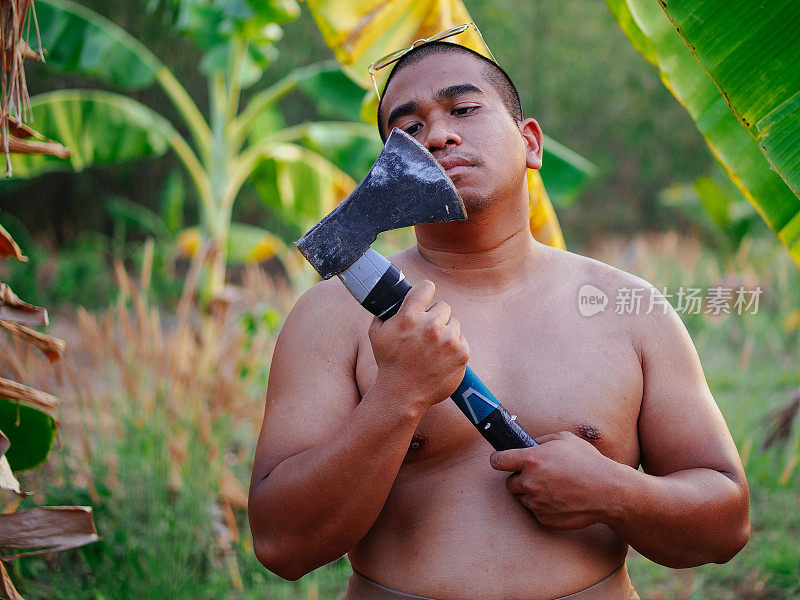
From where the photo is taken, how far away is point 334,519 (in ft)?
4.31

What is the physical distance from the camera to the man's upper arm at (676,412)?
145 centimetres

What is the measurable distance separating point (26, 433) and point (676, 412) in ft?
5.07

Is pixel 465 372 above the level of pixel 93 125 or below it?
above

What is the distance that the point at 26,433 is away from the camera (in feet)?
6.15

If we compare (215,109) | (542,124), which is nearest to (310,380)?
(215,109)

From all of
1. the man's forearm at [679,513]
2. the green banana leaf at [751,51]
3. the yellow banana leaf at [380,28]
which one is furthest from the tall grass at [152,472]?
the green banana leaf at [751,51]

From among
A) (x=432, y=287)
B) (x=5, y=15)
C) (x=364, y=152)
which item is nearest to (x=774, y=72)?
(x=432, y=287)

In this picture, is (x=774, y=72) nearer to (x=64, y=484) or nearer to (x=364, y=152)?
(x=64, y=484)

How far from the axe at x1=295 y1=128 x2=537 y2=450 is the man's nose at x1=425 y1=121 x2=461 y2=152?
0.16 meters

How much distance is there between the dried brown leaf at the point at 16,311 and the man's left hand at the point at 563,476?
3.25 ft

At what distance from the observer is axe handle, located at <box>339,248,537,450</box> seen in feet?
4.29

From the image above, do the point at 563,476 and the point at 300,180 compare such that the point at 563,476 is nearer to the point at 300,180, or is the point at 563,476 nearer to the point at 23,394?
the point at 23,394

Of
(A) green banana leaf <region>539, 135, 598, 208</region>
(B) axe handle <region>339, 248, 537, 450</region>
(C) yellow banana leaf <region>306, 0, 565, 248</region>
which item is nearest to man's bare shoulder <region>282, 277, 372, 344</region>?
(B) axe handle <region>339, 248, 537, 450</region>

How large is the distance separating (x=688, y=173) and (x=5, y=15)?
14.2 meters
